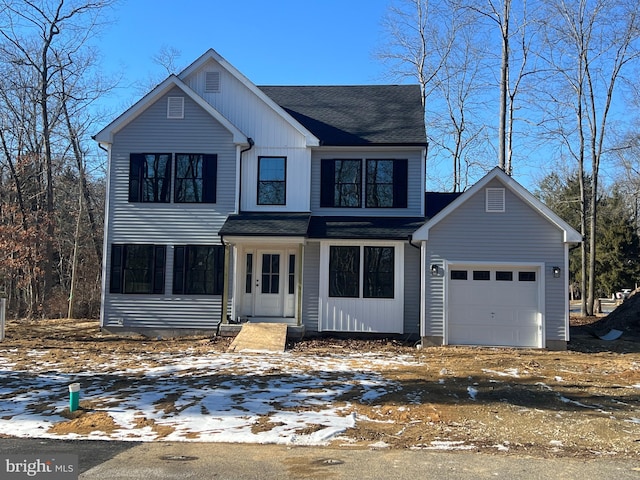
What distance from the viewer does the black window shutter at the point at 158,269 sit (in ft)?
51.9

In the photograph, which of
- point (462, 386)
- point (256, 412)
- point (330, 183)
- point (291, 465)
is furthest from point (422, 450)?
point (330, 183)

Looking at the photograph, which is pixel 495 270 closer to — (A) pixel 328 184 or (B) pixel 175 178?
(A) pixel 328 184

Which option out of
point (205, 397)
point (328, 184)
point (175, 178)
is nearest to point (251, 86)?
point (175, 178)

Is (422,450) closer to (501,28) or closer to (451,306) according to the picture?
(451,306)

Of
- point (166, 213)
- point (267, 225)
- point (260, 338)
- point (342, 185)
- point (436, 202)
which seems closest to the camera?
point (260, 338)

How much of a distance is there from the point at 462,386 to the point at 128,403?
18.2ft

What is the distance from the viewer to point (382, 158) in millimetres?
16188

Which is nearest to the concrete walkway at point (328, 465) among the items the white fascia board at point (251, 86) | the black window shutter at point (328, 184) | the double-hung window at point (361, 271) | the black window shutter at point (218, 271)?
the double-hung window at point (361, 271)

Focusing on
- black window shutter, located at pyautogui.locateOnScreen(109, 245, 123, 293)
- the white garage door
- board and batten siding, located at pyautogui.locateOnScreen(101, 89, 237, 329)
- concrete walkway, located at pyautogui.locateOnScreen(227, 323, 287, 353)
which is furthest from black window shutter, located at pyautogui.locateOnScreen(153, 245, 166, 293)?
the white garage door

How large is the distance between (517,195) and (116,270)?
1172 centimetres

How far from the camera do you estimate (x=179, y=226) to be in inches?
629

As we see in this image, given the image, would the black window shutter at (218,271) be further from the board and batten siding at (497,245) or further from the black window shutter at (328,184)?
the board and batten siding at (497,245)

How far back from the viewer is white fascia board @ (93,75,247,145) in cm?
1580

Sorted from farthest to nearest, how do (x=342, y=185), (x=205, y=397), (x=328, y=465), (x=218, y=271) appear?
(x=342, y=185) < (x=218, y=271) < (x=205, y=397) < (x=328, y=465)
